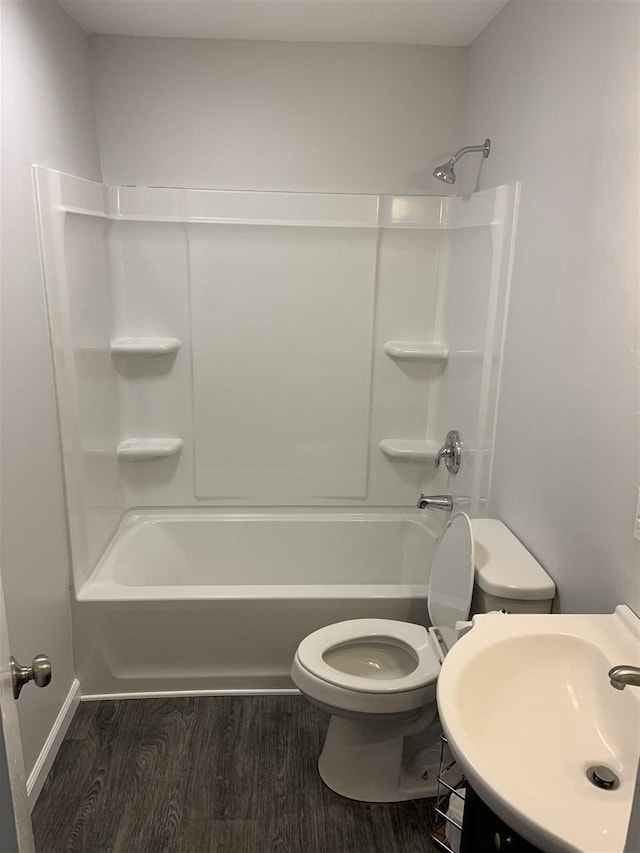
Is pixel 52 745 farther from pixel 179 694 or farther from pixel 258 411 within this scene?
pixel 258 411

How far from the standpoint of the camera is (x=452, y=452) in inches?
105

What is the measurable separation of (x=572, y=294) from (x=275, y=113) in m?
1.55

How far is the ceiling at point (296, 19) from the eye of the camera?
2.20m

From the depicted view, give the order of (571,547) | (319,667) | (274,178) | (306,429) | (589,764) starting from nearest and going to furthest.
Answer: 1. (589,764)
2. (571,547)
3. (319,667)
4. (274,178)
5. (306,429)

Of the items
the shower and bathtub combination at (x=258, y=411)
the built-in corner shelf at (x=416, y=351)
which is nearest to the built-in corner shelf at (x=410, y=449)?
the shower and bathtub combination at (x=258, y=411)

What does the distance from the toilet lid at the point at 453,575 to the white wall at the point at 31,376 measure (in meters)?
1.22

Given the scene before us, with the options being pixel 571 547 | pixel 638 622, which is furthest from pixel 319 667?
pixel 638 622

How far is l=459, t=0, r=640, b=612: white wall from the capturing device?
4.77ft

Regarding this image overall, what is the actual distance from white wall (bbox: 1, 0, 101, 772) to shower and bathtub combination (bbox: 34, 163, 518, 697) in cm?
14

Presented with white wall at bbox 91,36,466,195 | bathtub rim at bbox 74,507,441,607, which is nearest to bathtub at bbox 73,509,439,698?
bathtub rim at bbox 74,507,441,607

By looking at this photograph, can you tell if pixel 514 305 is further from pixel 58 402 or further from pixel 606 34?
pixel 58 402

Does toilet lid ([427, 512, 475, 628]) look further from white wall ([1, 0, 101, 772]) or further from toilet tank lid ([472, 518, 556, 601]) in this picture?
white wall ([1, 0, 101, 772])

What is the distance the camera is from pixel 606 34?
60.4 inches

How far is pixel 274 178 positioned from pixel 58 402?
128 centimetres
